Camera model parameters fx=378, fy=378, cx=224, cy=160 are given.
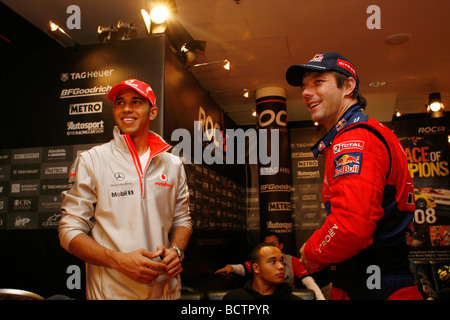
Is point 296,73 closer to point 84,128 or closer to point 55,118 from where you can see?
point 84,128

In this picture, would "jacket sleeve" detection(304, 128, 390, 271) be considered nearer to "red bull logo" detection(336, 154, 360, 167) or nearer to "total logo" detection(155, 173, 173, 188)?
"red bull logo" detection(336, 154, 360, 167)

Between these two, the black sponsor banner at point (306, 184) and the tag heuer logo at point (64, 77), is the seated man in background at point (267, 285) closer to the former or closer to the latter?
the tag heuer logo at point (64, 77)

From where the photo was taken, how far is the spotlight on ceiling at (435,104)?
6785mm

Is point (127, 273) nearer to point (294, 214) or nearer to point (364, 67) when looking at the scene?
point (364, 67)

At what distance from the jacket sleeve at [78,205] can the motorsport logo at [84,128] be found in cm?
136

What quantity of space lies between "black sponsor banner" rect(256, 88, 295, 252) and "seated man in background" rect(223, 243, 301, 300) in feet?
9.33

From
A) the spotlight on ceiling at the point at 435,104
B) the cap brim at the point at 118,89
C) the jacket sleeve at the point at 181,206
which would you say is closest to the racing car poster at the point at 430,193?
the spotlight on ceiling at the point at 435,104

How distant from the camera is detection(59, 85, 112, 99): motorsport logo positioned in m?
3.29

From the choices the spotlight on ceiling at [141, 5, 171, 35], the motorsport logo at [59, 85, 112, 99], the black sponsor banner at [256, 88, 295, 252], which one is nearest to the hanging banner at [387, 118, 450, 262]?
the black sponsor banner at [256, 88, 295, 252]

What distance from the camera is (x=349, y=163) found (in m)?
1.32

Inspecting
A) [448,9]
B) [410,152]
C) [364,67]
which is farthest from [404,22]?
[410,152]

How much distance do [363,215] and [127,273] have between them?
108 centimetres

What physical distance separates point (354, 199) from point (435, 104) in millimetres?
6539

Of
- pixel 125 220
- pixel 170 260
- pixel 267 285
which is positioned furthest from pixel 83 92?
pixel 267 285
